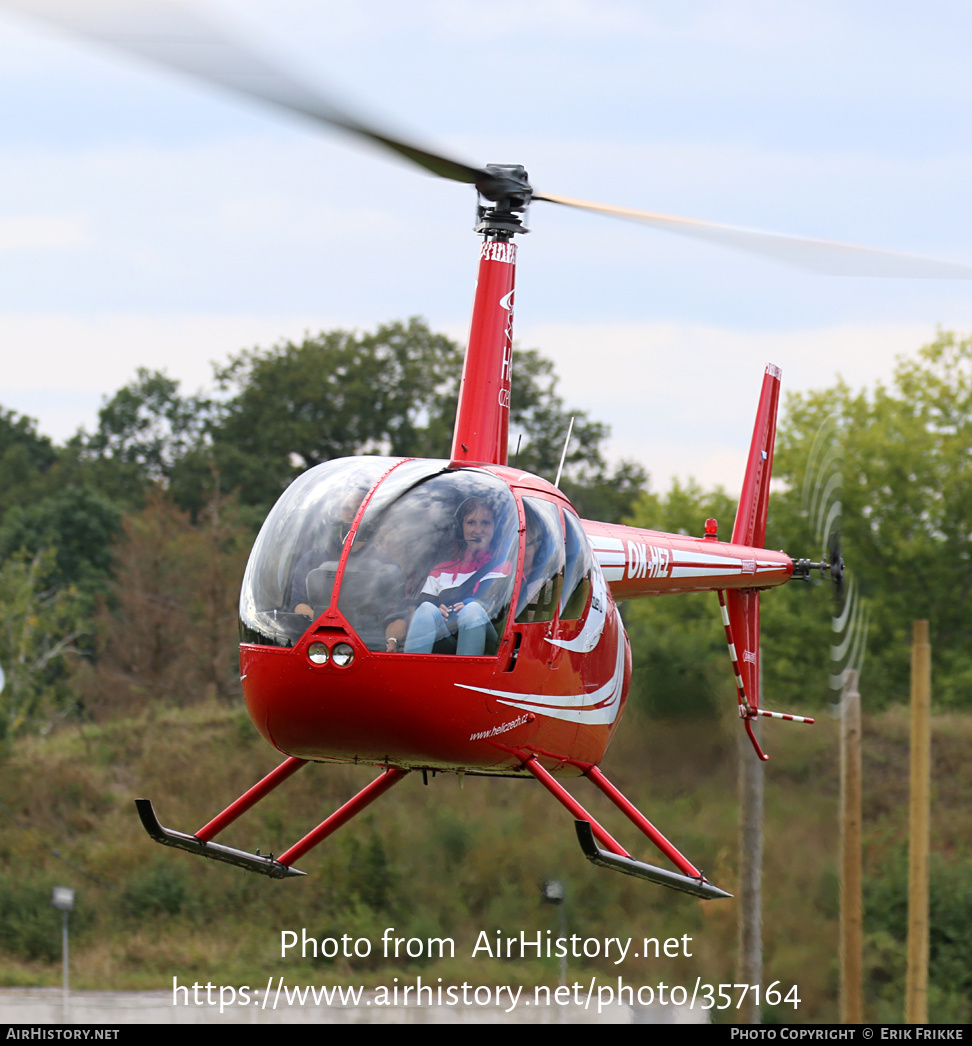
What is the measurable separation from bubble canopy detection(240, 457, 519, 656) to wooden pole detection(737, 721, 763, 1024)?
344 inches

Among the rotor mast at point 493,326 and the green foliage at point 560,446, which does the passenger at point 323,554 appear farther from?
the green foliage at point 560,446

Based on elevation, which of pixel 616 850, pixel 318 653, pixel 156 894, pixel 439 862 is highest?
pixel 318 653

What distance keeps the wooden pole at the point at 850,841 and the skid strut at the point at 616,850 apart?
24.6 feet

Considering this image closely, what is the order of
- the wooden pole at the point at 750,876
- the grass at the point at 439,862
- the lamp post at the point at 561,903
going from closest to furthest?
the wooden pole at the point at 750,876, the lamp post at the point at 561,903, the grass at the point at 439,862

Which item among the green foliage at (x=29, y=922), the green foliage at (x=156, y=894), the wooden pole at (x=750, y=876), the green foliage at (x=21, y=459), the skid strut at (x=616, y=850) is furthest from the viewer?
the green foliage at (x=21, y=459)

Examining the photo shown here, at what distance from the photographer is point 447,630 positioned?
5695 mm

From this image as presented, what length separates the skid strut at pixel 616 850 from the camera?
5941 mm

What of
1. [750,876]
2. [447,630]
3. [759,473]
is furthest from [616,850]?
[750,876]

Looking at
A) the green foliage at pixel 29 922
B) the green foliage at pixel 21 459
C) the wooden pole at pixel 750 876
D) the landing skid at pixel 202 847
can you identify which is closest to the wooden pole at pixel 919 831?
the wooden pole at pixel 750 876

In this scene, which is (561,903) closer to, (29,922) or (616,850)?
(29,922)

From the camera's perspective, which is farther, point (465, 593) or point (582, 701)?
Result: point (582, 701)

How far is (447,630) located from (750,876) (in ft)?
33.3

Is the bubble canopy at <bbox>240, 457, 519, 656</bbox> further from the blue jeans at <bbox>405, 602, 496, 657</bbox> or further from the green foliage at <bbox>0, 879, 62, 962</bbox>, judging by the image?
the green foliage at <bbox>0, 879, 62, 962</bbox>

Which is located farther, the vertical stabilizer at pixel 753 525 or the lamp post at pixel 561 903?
the lamp post at pixel 561 903
